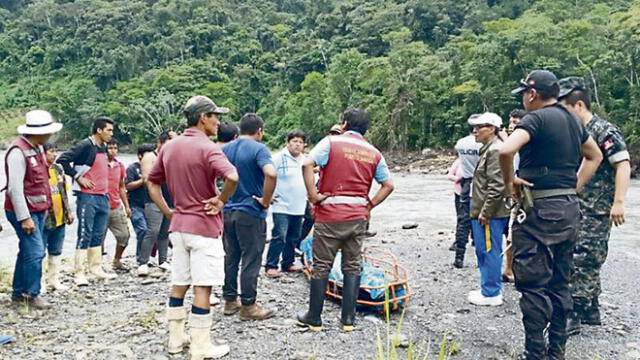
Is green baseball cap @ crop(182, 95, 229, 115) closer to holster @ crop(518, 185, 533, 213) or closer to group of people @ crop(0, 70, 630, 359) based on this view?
group of people @ crop(0, 70, 630, 359)

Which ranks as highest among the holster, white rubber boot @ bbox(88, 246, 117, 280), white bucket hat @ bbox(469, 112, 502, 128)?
white bucket hat @ bbox(469, 112, 502, 128)

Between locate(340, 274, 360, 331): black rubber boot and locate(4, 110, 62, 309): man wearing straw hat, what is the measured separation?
2.79 metres

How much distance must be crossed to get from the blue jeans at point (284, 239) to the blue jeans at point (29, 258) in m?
2.36

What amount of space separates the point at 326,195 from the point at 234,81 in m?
62.2

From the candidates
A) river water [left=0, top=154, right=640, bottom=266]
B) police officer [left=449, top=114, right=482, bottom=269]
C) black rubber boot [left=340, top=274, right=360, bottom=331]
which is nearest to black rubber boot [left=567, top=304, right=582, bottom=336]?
black rubber boot [left=340, top=274, right=360, bottom=331]

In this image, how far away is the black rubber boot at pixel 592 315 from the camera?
4.45 m

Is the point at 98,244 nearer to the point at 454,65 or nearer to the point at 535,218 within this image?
the point at 535,218

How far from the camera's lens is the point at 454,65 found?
118 feet

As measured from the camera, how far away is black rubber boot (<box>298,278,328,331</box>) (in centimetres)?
420

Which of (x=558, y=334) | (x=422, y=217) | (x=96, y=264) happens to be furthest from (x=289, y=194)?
(x=422, y=217)

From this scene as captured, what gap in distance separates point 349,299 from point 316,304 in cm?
28

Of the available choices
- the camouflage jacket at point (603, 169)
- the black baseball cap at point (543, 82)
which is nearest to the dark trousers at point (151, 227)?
the black baseball cap at point (543, 82)

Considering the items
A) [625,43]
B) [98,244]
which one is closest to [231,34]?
[625,43]

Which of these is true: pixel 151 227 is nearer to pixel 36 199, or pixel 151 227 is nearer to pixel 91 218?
pixel 91 218
